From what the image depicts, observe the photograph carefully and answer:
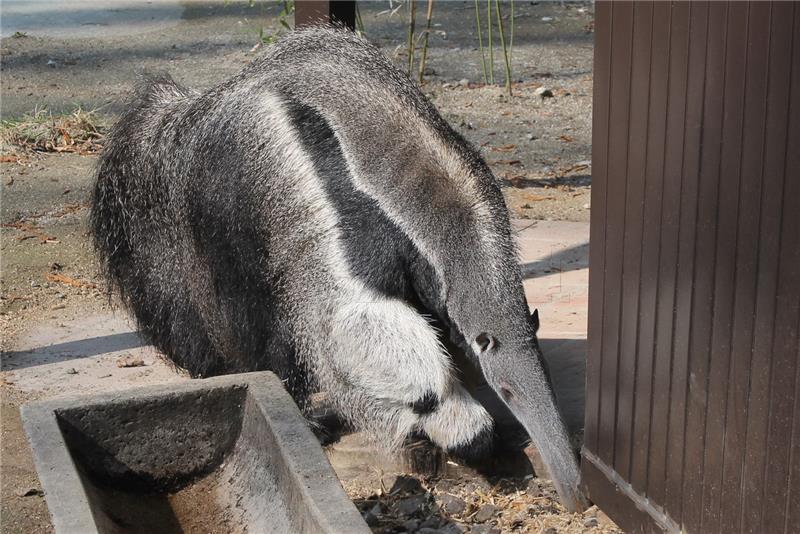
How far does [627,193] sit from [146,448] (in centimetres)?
169

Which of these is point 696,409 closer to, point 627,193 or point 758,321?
point 758,321

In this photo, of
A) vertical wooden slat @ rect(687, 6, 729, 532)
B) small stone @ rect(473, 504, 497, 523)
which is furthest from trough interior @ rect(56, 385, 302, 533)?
vertical wooden slat @ rect(687, 6, 729, 532)

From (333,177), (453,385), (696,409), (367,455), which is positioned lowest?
(367,455)

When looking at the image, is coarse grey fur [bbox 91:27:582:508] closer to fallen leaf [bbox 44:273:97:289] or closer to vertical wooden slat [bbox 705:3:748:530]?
vertical wooden slat [bbox 705:3:748:530]

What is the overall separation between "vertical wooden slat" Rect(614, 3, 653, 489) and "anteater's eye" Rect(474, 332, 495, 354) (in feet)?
1.63

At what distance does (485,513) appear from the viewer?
397cm

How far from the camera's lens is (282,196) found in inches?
173

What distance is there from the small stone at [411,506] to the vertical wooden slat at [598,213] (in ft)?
2.24

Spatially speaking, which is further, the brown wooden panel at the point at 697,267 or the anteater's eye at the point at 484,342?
the anteater's eye at the point at 484,342

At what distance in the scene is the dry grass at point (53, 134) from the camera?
8539mm

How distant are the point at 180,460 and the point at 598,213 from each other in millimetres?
1554

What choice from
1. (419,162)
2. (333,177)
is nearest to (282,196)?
(333,177)

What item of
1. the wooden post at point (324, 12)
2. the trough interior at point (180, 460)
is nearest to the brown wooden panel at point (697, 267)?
the trough interior at point (180, 460)

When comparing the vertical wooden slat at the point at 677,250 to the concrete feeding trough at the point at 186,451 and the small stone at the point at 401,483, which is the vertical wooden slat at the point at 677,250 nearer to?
the concrete feeding trough at the point at 186,451
